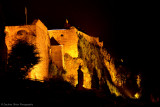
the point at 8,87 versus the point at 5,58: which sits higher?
the point at 5,58

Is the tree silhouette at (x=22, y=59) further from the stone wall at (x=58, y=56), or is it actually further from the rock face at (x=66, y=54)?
the stone wall at (x=58, y=56)

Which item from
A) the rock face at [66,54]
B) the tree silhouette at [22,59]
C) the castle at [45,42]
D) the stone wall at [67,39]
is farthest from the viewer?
the stone wall at [67,39]

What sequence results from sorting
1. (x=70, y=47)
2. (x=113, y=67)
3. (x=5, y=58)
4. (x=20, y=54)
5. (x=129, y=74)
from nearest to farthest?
(x=20, y=54) < (x=5, y=58) < (x=70, y=47) < (x=113, y=67) < (x=129, y=74)

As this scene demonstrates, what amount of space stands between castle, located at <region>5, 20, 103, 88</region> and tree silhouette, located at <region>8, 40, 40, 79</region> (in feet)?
2.71

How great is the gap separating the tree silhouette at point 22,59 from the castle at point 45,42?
2.71ft

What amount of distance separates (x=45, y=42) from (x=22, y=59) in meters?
5.47

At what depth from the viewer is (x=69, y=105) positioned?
27.9 feet

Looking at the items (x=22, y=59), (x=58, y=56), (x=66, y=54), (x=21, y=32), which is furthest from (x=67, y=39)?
(x=22, y=59)

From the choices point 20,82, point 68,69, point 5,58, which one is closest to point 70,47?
point 68,69

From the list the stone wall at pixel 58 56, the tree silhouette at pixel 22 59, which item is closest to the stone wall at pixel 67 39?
the stone wall at pixel 58 56

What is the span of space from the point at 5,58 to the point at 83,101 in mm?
8923

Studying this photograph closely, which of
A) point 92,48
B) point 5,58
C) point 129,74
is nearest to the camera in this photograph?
point 5,58

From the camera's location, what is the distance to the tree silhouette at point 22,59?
44.0ft

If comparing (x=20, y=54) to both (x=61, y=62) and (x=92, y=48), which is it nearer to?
(x=61, y=62)
